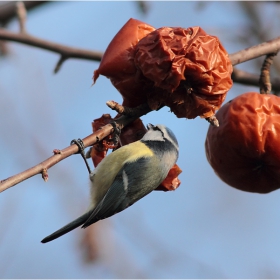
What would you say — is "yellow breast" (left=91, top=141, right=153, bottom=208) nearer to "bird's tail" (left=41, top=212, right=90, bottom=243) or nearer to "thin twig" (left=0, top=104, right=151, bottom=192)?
"bird's tail" (left=41, top=212, right=90, bottom=243)

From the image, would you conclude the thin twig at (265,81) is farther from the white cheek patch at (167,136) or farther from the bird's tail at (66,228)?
the bird's tail at (66,228)

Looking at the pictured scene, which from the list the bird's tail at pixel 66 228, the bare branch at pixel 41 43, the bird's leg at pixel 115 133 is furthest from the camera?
the bare branch at pixel 41 43

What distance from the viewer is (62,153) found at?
221 centimetres

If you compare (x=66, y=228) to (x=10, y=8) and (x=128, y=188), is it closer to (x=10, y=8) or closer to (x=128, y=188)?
(x=128, y=188)

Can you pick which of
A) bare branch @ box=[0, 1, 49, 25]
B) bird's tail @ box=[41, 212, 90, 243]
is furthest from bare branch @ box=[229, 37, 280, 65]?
bare branch @ box=[0, 1, 49, 25]

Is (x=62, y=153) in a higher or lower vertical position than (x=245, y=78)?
higher

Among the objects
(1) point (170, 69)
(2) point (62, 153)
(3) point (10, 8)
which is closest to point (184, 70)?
(1) point (170, 69)

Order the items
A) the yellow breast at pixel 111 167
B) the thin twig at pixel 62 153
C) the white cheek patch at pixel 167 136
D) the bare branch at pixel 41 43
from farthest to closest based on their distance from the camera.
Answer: the bare branch at pixel 41 43 → the white cheek patch at pixel 167 136 → the yellow breast at pixel 111 167 → the thin twig at pixel 62 153

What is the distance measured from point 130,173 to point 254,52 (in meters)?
1.11

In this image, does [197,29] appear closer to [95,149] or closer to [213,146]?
[213,146]

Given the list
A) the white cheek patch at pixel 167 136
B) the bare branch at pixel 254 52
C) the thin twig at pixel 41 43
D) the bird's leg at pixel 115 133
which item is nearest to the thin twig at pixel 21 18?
the thin twig at pixel 41 43

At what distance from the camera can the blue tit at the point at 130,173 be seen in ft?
10.2

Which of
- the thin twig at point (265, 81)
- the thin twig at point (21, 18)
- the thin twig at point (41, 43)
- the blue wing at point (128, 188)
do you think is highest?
the thin twig at point (21, 18)

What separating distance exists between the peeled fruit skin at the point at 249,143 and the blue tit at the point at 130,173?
1.33ft
